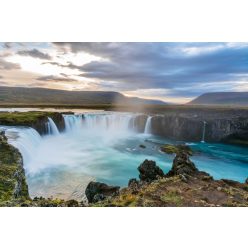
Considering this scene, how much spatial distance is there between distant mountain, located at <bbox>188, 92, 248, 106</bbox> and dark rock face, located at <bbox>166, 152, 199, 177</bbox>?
1.32 meters

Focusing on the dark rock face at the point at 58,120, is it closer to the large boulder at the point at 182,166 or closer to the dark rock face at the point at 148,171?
the dark rock face at the point at 148,171

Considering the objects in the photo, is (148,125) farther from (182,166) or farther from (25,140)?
(25,140)

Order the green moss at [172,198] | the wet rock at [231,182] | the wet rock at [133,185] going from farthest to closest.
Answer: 1. the wet rock at [231,182]
2. the wet rock at [133,185]
3. the green moss at [172,198]

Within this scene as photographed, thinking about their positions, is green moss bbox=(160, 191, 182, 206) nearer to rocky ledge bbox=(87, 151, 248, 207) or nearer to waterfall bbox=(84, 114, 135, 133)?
rocky ledge bbox=(87, 151, 248, 207)

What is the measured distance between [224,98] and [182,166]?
5.72 ft

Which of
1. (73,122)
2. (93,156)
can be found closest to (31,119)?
(73,122)

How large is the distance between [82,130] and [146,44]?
8.77 feet

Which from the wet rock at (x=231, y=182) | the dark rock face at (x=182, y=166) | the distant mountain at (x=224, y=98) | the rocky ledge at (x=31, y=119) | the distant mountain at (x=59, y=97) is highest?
the distant mountain at (x=224, y=98)

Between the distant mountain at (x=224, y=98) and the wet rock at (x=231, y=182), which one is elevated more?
the distant mountain at (x=224, y=98)

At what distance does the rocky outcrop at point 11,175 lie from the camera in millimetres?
4320

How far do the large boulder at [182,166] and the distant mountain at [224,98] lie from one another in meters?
1.31

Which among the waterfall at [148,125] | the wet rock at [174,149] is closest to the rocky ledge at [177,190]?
the wet rock at [174,149]

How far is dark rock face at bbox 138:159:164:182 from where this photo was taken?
5.32m

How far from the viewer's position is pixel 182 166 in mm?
5320
